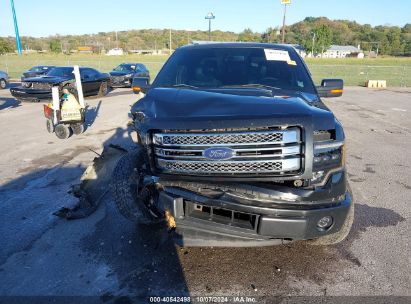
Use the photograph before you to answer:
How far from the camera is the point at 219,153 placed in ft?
8.89

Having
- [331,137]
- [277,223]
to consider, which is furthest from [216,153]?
[331,137]

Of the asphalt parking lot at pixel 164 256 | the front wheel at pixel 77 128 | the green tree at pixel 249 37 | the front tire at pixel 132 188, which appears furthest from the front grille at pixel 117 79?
the green tree at pixel 249 37

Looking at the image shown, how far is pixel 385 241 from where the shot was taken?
146 inches

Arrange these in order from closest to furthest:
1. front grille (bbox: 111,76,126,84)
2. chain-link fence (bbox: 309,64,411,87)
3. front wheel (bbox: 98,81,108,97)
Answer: front wheel (bbox: 98,81,108,97), front grille (bbox: 111,76,126,84), chain-link fence (bbox: 309,64,411,87)

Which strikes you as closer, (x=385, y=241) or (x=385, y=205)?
(x=385, y=241)

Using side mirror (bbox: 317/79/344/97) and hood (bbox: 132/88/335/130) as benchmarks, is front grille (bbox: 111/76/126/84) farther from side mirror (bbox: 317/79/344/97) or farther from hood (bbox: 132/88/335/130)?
hood (bbox: 132/88/335/130)

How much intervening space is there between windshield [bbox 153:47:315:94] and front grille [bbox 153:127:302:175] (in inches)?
46.0

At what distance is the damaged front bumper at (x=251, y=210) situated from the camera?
2.65 metres

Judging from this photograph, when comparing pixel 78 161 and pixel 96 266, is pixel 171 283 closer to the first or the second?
pixel 96 266

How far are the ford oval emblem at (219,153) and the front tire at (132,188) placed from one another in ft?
2.82

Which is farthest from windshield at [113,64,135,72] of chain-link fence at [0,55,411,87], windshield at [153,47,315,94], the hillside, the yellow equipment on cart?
the hillside

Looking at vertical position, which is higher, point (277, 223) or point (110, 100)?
point (277, 223)

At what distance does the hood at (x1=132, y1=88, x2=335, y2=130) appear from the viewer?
2.65 meters

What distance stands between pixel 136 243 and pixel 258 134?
1.80 metres
